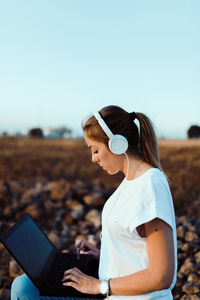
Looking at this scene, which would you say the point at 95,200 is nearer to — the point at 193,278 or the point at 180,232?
the point at 180,232

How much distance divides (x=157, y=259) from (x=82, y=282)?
13.5 inches

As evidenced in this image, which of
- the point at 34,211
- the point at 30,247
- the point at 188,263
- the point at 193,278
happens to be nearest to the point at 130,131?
the point at 30,247

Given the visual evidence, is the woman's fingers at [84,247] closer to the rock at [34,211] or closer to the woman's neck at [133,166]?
the woman's neck at [133,166]

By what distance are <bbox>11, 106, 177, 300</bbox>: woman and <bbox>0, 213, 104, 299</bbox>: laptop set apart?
10 centimetres

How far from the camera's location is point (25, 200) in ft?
16.9

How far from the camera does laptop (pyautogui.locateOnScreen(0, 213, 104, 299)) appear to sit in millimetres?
1352

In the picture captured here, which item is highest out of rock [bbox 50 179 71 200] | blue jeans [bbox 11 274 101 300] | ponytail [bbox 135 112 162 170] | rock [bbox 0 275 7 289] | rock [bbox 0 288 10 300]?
ponytail [bbox 135 112 162 170]

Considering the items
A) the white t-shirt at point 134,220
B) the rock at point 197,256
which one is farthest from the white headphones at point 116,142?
the rock at point 197,256

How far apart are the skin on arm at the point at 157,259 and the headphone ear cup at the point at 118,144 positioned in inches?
12.2

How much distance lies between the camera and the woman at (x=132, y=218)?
1.07 meters

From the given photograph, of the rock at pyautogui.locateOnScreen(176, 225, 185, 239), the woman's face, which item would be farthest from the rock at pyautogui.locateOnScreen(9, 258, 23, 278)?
the woman's face

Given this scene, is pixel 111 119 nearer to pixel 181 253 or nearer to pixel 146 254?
pixel 146 254

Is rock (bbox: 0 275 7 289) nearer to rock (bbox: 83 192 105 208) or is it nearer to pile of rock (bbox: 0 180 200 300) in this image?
pile of rock (bbox: 0 180 200 300)

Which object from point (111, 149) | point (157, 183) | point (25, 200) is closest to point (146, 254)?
point (157, 183)
